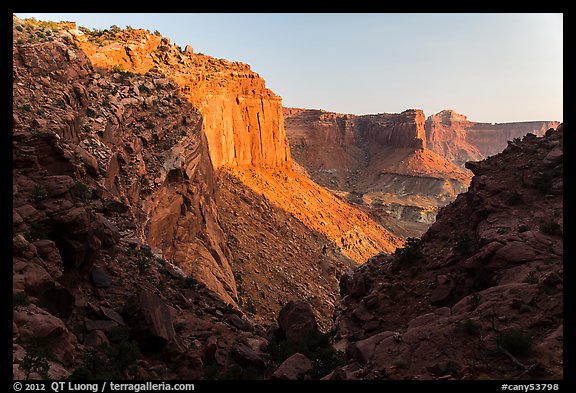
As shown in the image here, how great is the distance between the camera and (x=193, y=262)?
2009 centimetres

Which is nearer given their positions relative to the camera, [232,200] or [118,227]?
[118,227]

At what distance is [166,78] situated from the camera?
1021 inches

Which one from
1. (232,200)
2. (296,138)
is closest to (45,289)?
(232,200)

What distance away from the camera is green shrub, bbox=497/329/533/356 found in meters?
7.00

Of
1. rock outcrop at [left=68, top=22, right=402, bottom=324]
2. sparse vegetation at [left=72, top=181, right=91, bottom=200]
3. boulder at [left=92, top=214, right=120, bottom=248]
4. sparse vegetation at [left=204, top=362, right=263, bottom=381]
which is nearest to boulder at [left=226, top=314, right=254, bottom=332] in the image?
sparse vegetation at [left=204, top=362, right=263, bottom=381]

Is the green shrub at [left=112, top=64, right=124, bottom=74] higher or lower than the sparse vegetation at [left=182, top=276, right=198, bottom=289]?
higher

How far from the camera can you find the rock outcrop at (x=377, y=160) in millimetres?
93188

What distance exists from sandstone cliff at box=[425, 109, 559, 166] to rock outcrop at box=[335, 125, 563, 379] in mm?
165115

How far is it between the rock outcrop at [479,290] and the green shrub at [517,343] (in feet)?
0.06

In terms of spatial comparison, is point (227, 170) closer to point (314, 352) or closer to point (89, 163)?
point (89, 163)

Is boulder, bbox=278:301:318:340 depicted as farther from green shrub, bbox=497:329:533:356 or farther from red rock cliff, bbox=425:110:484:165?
red rock cliff, bbox=425:110:484:165

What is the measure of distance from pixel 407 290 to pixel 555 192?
5.93 m

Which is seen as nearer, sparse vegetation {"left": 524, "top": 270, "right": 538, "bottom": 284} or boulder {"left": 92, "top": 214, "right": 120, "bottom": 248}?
sparse vegetation {"left": 524, "top": 270, "right": 538, "bottom": 284}

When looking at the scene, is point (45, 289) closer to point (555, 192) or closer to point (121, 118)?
point (121, 118)
